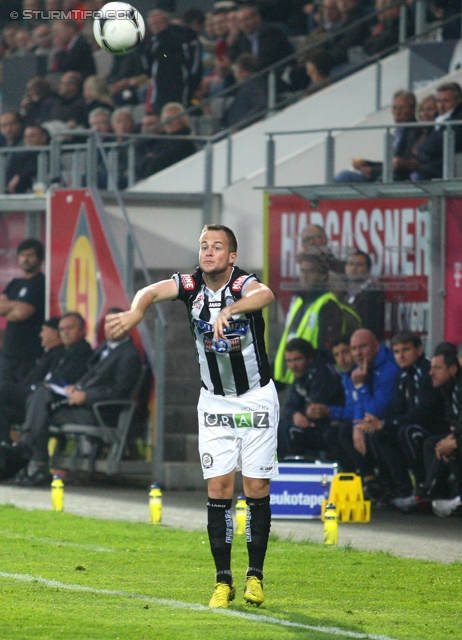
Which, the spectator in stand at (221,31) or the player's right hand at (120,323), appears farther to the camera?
the spectator in stand at (221,31)

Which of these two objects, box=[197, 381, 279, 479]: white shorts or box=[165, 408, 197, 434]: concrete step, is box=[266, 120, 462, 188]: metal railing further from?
box=[197, 381, 279, 479]: white shorts

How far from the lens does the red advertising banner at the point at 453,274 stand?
1370 cm

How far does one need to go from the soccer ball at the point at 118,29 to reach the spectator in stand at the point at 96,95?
7.35 meters

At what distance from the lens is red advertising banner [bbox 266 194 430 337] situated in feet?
46.1

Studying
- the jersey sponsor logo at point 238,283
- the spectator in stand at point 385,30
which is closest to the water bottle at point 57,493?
the jersey sponsor logo at point 238,283

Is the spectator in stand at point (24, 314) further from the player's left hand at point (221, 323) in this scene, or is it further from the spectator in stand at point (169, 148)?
the player's left hand at point (221, 323)

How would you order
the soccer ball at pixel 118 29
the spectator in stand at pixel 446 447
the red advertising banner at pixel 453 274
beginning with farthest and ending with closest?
1. the red advertising banner at pixel 453 274
2. the soccer ball at pixel 118 29
3. the spectator in stand at pixel 446 447

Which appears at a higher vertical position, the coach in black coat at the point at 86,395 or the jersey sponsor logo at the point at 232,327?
the jersey sponsor logo at the point at 232,327

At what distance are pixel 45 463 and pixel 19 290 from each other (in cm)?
285

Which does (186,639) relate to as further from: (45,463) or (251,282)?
(45,463)

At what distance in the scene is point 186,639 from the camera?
6523mm

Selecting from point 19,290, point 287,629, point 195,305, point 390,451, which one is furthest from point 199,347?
A: point 19,290

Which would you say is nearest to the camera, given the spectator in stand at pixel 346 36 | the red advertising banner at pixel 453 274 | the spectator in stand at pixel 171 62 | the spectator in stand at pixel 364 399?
the spectator in stand at pixel 364 399

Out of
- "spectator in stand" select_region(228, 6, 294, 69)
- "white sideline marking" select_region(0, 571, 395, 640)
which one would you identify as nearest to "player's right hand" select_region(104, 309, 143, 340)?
"white sideline marking" select_region(0, 571, 395, 640)
